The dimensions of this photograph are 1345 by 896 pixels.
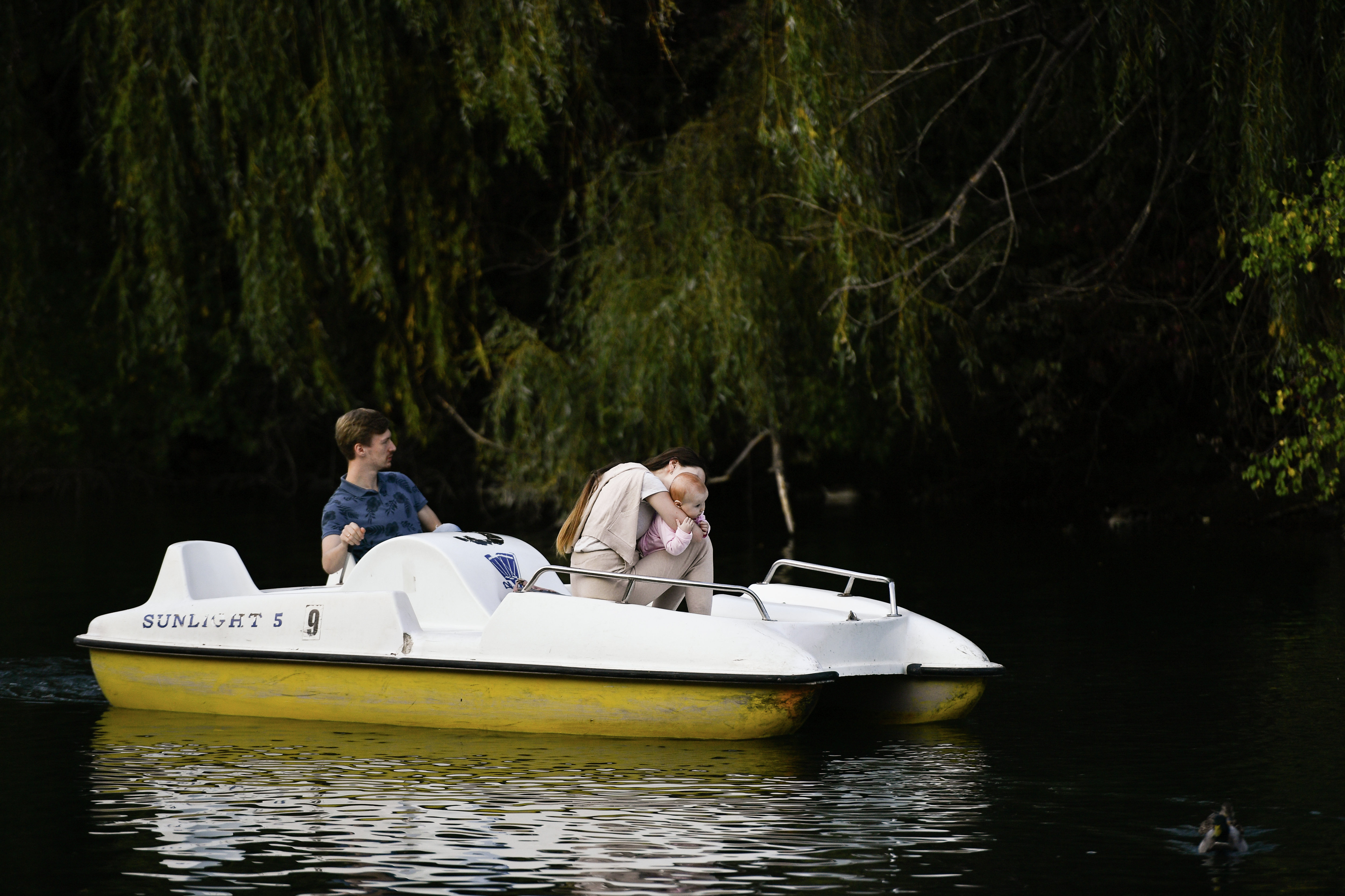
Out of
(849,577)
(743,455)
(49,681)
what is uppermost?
(743,455)

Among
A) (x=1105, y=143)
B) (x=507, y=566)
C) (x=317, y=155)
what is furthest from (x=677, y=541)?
(x=317, y=155)

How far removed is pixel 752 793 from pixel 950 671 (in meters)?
1.59

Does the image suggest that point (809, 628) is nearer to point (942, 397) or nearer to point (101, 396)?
point (942, 397)

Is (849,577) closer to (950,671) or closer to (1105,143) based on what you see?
(950,671)

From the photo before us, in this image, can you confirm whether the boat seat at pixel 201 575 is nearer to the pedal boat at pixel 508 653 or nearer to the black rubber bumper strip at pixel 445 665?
the pedal boat at pixel 508 653

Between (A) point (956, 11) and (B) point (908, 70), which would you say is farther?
(A) point (956, 11)

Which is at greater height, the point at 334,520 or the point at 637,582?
the point at 334,520

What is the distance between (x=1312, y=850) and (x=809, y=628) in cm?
237

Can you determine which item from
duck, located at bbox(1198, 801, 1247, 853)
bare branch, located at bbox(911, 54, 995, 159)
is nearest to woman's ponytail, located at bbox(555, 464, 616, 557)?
duck, located at bbox(1198, 801, 1247, 853)

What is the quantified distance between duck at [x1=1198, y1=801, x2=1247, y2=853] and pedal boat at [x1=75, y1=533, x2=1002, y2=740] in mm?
1853

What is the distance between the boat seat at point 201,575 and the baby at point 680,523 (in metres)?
1.89

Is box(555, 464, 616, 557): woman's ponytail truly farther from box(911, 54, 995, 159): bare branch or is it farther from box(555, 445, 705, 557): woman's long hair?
box(911, 54, 995, 159): bare branch

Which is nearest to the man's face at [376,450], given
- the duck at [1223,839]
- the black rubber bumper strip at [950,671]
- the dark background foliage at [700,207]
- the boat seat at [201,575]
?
the boat seat at [201,575]

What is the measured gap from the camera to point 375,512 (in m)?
8.46
